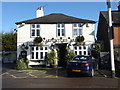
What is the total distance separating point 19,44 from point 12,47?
52.0 feet

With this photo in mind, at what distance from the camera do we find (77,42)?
15625mm

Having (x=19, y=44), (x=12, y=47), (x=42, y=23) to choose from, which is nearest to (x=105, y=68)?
(x=42, y=23)

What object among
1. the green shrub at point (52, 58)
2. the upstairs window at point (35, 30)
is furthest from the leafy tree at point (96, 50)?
the upstairs window at point (35, 30)

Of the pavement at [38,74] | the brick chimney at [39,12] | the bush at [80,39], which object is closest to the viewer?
the pavement at [38,74]

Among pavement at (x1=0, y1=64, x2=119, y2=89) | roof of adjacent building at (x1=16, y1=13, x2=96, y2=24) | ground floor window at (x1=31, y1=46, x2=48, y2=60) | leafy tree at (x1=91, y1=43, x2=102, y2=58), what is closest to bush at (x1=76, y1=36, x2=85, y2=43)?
leafy tree at (x1=91, y1=43, x2=102, y2=58)

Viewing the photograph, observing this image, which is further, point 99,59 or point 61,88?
point 99,59

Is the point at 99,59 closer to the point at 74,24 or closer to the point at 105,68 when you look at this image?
the point at 105,68

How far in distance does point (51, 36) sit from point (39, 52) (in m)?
2.49

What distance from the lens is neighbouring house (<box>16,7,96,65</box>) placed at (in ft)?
51.4

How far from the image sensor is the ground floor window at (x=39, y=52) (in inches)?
615

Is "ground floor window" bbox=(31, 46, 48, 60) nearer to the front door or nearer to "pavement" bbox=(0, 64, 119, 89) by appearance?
the front door

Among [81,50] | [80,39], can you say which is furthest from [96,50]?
[80,39]

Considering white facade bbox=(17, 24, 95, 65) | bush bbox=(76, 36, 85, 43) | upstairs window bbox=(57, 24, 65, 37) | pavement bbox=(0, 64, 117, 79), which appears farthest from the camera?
upstairs window bbox=(57, 24, 65, 37)

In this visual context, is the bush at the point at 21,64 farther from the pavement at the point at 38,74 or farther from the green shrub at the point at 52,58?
the green shrub at the point at 52,58
